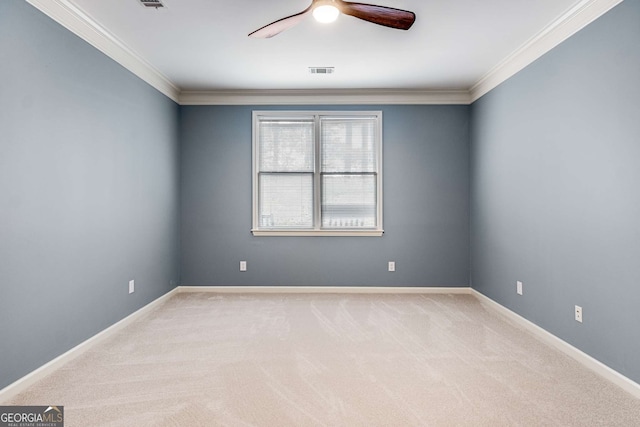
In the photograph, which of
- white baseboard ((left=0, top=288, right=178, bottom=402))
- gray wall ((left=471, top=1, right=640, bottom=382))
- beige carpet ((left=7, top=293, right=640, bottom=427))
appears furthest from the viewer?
gray wall ((left=471, top=1, right=640, bottom=382))

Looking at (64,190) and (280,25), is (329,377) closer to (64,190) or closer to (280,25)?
(64,190)

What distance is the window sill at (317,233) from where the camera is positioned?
175 inches

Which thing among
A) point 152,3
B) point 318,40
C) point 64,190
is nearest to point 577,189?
point 318,40

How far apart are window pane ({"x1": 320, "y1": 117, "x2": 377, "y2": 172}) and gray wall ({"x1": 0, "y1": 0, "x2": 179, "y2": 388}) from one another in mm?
2142

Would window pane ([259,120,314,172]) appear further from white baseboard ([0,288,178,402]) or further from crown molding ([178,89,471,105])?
white baseboard ([0,288,178,402])

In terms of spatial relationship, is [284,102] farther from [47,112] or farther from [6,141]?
[6,141]

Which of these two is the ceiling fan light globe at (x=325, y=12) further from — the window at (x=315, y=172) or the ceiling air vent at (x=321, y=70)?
the window at (x=315, y=172)

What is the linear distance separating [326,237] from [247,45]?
2467mm

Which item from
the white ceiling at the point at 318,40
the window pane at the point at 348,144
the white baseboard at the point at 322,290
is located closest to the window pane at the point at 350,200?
the window pane at the point at 348,144

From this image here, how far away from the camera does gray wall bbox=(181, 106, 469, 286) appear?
4473mm

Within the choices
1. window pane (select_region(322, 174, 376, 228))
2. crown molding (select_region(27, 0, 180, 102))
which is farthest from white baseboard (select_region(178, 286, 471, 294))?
crown molding (select_region(27, 0, 180, 102))

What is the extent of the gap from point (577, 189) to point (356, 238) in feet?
8.17

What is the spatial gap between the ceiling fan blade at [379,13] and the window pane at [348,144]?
2291mm

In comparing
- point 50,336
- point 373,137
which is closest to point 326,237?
point 373,137
